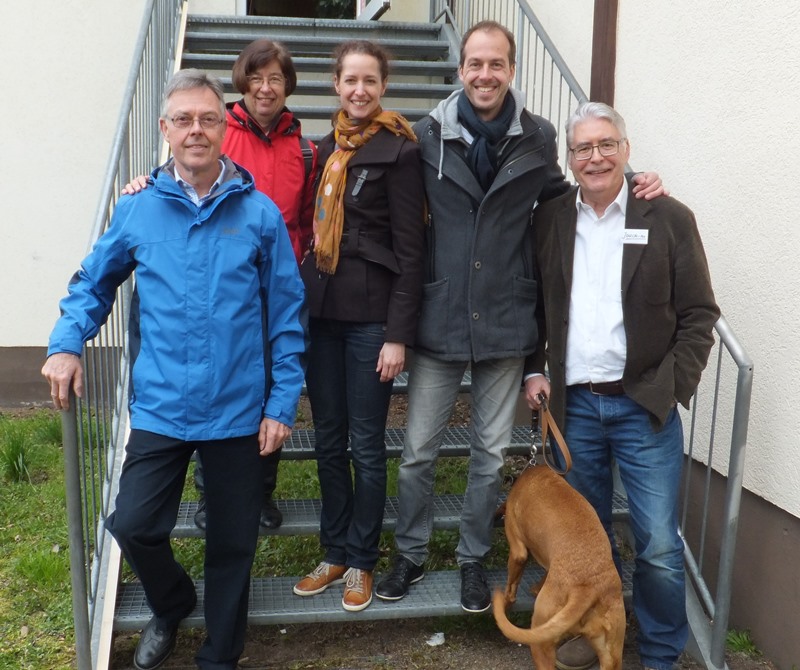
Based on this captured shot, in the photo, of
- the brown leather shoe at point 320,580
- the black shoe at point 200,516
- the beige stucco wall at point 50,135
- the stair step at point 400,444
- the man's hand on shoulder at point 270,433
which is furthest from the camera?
the beige stucco wall at point 50,135

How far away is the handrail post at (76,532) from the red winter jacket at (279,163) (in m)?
1.00

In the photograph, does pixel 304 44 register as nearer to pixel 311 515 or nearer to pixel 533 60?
pixel 533 60

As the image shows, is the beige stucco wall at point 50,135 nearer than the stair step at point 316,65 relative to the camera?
No

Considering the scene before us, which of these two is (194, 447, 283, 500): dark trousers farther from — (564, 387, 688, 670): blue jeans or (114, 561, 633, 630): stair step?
(564, 387, 688, 670): blue jeans

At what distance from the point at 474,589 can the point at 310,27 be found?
4495 millimetres

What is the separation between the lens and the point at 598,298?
269 cm

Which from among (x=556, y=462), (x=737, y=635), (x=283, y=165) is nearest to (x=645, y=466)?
(x=556, y=462)

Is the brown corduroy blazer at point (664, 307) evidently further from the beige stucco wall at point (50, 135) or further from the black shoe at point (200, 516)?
the beige stucco wall at point (50, 135)

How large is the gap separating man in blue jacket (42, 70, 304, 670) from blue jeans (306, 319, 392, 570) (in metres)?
0.28

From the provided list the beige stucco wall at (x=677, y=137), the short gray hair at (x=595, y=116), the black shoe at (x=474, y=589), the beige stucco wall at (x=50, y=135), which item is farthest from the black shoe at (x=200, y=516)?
the beige stucco wall at (x=50, y=135)

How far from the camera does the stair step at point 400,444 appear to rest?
3.52 meters

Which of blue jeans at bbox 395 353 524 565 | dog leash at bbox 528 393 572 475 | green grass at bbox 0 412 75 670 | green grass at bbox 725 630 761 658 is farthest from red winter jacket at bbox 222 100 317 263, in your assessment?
green grass at bbox 725 630 761 658

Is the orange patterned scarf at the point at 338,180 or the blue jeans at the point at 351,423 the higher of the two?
→ the orange patterned scarf at the point at 338,180

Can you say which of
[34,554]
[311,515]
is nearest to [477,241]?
[311,515]
